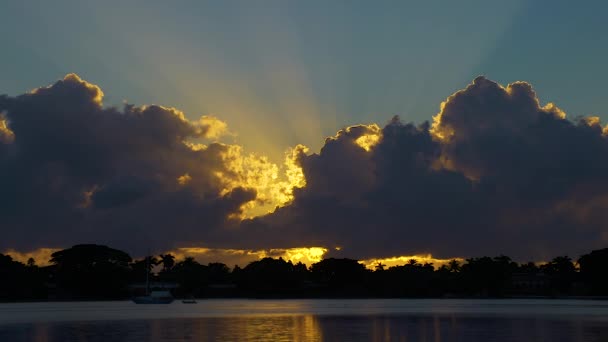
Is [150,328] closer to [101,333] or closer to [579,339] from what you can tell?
[101,333]

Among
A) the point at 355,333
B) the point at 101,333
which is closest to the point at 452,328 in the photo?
the point at 355,333

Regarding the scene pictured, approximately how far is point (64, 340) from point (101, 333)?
8084 millimetres

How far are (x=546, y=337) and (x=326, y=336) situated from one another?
19222 mm

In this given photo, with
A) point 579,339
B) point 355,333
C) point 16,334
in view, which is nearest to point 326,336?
point 355,333

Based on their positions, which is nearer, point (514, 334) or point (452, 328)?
point (514, 334)

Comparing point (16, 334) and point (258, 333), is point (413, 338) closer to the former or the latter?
point (258, 333)

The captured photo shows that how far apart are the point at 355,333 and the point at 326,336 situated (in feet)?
16.4

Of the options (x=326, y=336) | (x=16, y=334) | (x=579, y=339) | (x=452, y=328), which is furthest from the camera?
(x=452, y=328)

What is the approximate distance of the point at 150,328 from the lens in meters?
84.4

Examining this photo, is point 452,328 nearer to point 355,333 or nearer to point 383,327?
point 383,327

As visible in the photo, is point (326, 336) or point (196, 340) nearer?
point (196, 340)

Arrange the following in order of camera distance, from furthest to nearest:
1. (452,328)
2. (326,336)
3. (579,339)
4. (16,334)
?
(452,328)
(16,334)
(326,336)
(579,339)

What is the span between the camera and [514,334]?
2830 inches

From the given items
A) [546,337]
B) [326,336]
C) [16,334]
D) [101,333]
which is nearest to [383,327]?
[326,336]
